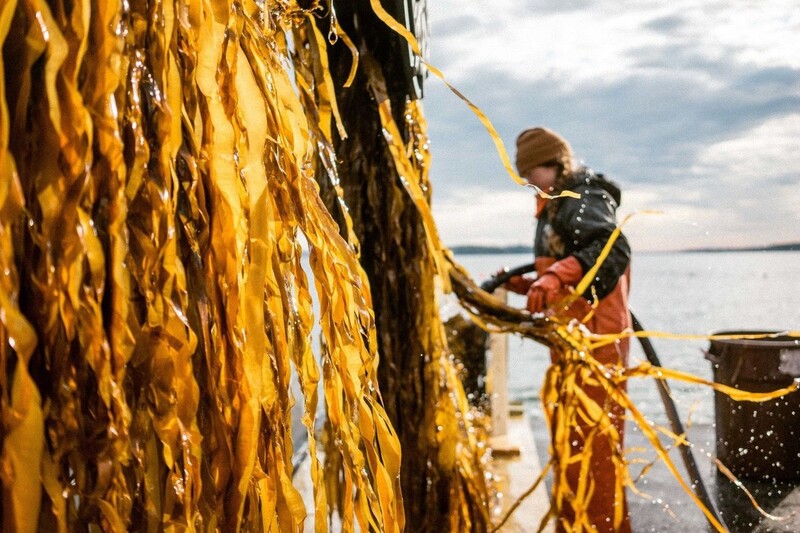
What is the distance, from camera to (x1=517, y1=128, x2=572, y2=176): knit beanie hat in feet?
12.2

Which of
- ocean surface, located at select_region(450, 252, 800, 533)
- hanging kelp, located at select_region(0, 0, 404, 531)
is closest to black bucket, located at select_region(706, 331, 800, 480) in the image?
ocean surface, located at select_region(450, 252, 800, 533)

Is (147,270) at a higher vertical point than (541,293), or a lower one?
higher

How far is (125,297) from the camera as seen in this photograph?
2.49 feet

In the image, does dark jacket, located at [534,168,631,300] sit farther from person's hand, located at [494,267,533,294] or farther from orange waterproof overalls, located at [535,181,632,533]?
person's hand, located at [494,267,533,294]

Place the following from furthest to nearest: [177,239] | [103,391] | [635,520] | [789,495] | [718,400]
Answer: [718,400], [789,495], [635,520], [177,239], [103,391]

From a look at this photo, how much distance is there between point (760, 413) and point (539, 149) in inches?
105

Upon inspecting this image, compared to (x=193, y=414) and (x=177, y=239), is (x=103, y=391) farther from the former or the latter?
(x=177, y=239)

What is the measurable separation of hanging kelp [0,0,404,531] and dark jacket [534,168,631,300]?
261 centimetres

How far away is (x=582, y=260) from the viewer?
10.9ft

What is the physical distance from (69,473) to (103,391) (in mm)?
114

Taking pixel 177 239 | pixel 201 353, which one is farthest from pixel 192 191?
pixel 201 353

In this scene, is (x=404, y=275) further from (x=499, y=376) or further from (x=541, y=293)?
(x=499, y=376)

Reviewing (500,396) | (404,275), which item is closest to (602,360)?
(404,275)

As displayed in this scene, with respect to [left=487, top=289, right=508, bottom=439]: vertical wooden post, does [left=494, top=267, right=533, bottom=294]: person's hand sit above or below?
above
